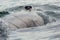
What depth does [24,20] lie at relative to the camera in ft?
23.2

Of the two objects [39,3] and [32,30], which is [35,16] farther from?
[39,3]

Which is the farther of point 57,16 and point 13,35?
point 57,16

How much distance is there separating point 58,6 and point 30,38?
4.57 meters

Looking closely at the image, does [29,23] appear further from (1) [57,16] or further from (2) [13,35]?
(1) [57,16]

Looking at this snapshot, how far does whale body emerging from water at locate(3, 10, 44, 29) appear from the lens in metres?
6.81

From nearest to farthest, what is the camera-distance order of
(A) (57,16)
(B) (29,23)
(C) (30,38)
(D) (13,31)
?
1. (C) (30,38)
2. (D) (13,31)
3. (B) (29,23)
4. (A) (57,16)

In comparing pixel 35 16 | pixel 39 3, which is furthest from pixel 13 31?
pixel 39 3

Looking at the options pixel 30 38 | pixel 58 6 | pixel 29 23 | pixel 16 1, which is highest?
pixel 16 1

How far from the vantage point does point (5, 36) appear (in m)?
6.04

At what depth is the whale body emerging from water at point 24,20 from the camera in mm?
6809

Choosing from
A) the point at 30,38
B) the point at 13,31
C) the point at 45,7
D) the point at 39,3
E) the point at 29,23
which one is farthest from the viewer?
the point at 39,3

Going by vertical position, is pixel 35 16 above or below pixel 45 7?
below

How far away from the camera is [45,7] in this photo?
1008 cm

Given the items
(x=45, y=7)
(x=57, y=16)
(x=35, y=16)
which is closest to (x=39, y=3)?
(x=45, y=7)
